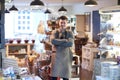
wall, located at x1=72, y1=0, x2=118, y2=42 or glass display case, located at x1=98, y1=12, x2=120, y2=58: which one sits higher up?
wall, located at x1=72, y1=0, x2=118, y2=42

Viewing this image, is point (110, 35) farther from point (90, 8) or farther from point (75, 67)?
point (90, 8)

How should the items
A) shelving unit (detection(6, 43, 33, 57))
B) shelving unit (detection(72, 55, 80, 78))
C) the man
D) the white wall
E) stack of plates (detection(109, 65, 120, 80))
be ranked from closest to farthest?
stack of plates (detection(109, 65, 120, 80)) → the man → shelving unit (detection(72, 55, 80, 78)) → the white wall → shelving unit (detection(6, 43, 33, 57))

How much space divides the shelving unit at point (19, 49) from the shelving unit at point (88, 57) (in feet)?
8.76

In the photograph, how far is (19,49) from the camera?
12375 mm

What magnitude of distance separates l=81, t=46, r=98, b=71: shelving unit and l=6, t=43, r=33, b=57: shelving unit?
8.76 ft

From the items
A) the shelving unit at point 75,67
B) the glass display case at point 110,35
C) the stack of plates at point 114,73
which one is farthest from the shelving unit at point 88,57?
the stack of plates at point 114,73

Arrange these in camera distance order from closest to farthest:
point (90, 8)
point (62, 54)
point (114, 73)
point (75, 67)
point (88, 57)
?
point (114, 73)
point (62, 54)
point (75, 67)
point (88, 57)
point (90, 8)

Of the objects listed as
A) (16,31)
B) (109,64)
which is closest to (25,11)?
(16,31)

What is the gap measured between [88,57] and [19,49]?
3.58 m

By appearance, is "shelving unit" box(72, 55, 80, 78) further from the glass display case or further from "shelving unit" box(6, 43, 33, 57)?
"shelving unit" box(6, 43, 33, 57)

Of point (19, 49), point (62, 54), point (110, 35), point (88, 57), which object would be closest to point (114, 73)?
point (62, 54)

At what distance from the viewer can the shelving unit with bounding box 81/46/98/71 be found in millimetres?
10027

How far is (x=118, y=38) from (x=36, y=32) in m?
6.67

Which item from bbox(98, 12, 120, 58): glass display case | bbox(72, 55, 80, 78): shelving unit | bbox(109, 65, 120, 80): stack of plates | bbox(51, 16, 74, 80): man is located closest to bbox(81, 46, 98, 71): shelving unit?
bbox(72, 55, 80, 78): shelving unit
